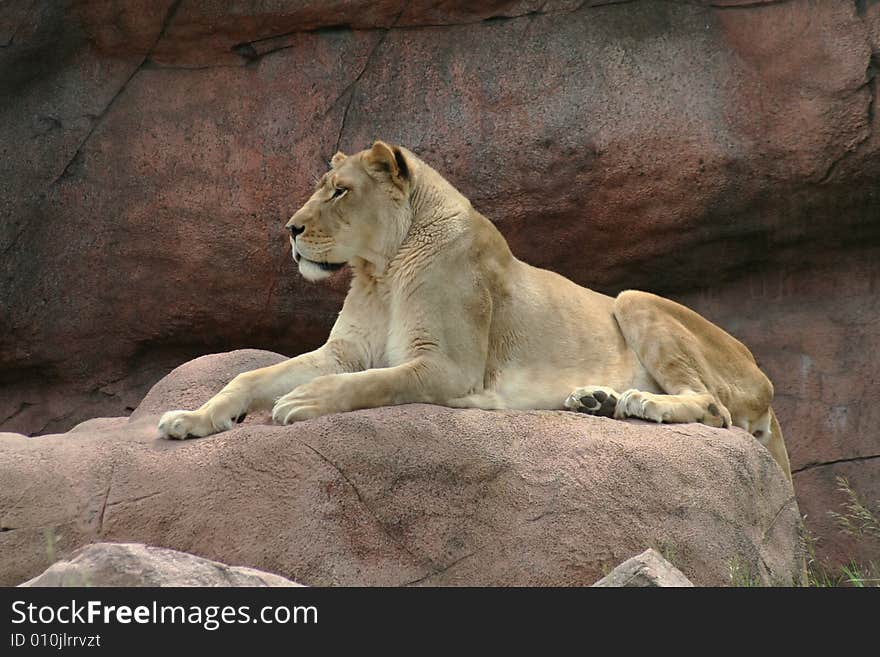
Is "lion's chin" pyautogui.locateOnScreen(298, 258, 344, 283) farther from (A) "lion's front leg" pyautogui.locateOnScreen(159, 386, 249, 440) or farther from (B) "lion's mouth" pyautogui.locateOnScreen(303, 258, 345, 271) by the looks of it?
(A) "lion's front leg" pyautogui.locateOnScreen(159, 386, 249, 440)

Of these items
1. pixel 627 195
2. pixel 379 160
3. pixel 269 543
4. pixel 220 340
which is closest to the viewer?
pixel 269 543

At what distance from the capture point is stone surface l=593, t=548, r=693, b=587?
3693 mm

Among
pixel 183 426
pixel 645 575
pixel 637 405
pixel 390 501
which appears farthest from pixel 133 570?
pixel 637 405

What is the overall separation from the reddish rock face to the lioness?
4.89ft

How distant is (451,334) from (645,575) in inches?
93.0

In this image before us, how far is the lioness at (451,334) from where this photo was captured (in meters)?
5.82

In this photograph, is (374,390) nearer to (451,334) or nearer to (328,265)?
(451,334)

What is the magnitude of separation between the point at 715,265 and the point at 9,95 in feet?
14.0

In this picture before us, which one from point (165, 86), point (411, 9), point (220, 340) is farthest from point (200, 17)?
point (220, 340)

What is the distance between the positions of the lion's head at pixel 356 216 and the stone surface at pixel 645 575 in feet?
8.46

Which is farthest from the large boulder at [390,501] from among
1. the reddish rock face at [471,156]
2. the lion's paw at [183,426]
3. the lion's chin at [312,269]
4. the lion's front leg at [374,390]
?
the reddish rock face at [471,156]

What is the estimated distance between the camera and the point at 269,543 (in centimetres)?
501

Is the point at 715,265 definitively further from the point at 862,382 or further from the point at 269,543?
the point at 269,543

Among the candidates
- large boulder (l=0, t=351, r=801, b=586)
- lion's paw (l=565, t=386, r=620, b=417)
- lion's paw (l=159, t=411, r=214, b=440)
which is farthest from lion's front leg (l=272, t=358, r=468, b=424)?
lion's paw (l=565, t=386, r=620, b=417)
